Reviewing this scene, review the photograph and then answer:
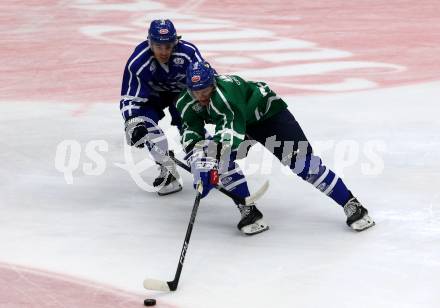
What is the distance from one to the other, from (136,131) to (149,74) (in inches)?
16.9

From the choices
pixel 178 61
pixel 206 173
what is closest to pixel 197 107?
pixel 206 173

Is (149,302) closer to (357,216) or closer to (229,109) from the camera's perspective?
(229,109)

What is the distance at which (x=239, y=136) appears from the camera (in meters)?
5.69

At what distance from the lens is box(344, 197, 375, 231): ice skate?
234 inches

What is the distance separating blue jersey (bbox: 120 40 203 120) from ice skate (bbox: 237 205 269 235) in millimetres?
1181

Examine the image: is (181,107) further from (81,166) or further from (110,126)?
(110,126)

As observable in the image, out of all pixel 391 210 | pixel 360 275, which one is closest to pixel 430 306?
pixel 360 275

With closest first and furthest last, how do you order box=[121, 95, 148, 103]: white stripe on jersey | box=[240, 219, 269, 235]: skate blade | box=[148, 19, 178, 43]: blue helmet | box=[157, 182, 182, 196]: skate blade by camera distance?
box=[240, 219, 269, 235]: skate blade < box=[148, 19, 178, 43]: blue helmet < box=[121, 95, 148, 103]: white stripe on jersey < box=[157, 182, 182, 196]: skate blade

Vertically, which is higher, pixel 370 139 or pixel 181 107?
pixel 181 107

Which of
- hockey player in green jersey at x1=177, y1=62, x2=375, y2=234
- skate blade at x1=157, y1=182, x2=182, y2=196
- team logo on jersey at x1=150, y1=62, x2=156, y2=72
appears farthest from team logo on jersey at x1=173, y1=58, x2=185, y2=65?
skate blade at x1=157, y1=182, x2=182, y2=196

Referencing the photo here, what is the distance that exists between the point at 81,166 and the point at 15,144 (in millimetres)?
766

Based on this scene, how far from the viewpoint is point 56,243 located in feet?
19.7

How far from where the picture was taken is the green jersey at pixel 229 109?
5684mm

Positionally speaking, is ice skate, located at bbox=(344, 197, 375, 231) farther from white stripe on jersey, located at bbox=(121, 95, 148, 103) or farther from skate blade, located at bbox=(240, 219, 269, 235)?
white stripe on jersey, located at bbox=(121, 95, 148, 103)
